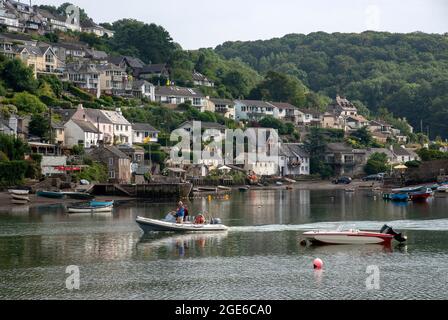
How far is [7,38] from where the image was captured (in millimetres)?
137250

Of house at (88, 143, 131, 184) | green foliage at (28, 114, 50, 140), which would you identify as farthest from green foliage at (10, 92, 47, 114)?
house at (88, 143, 131, 184)

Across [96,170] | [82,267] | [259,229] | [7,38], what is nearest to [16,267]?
[82,267]

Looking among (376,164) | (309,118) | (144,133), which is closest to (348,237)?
(144,133)

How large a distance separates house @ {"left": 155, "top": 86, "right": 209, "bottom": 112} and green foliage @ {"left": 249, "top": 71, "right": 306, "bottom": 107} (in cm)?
2254

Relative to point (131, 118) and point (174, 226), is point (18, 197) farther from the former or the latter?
point (131, 118)

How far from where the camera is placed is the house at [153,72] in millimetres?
156375

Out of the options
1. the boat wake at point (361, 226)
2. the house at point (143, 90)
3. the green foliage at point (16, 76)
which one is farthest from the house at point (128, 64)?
the boat wake at point (361, 226)

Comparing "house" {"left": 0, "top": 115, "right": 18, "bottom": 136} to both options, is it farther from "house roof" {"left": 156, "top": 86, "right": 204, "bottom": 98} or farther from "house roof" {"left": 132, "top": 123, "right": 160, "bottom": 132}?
"house roof" {"left": 156, "top": 86, "right": 204, "bottom": 98}

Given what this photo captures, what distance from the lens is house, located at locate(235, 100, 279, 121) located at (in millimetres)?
155750

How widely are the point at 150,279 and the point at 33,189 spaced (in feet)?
170

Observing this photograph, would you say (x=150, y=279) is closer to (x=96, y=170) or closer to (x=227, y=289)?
(x=227, y=289)

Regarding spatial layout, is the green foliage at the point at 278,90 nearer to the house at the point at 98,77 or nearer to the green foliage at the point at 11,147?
the house at the point at 98,77

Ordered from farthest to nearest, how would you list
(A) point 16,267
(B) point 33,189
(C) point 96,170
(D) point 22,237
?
(C) point 96,170 < (B) point 33,189 < (D) point 22,237 < (A) point 16,267

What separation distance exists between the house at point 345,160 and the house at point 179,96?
79.0ft
